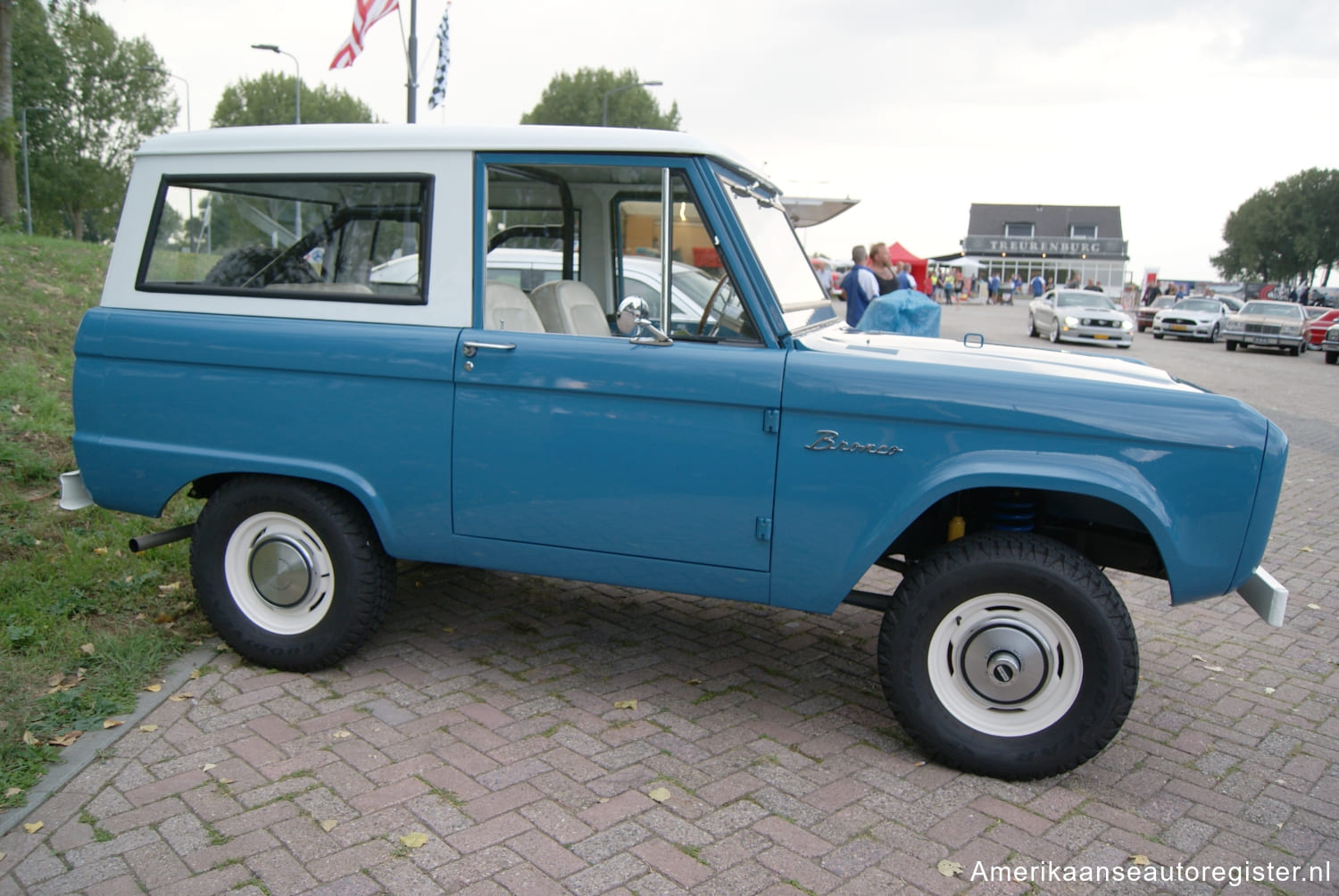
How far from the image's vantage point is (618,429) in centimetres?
352

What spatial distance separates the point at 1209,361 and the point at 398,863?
23320 mm

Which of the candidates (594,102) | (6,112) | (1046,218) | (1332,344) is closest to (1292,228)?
(1046,218)

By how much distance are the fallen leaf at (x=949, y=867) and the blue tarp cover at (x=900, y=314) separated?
4.47 m

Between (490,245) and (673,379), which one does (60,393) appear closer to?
(490,245)

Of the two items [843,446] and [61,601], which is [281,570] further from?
[843,446]

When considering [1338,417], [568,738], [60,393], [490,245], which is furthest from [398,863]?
[1338,417]

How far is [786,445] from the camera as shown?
3369 mm

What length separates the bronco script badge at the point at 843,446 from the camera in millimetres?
3285

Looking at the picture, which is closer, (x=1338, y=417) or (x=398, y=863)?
(x=398, y=863)

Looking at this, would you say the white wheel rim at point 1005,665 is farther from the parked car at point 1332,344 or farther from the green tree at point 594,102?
the green tree at point 594,102

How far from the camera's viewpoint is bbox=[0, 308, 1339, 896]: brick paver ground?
2.79 meters

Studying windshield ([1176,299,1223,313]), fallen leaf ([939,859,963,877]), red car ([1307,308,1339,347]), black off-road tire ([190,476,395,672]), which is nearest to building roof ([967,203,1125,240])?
windshield ([1176,299,1223,313])

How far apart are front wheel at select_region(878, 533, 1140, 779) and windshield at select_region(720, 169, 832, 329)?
3.61ft

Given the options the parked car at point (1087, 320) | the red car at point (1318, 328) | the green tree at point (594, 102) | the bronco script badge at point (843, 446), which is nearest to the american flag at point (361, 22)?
the bronco script badge at point (843, 446)
